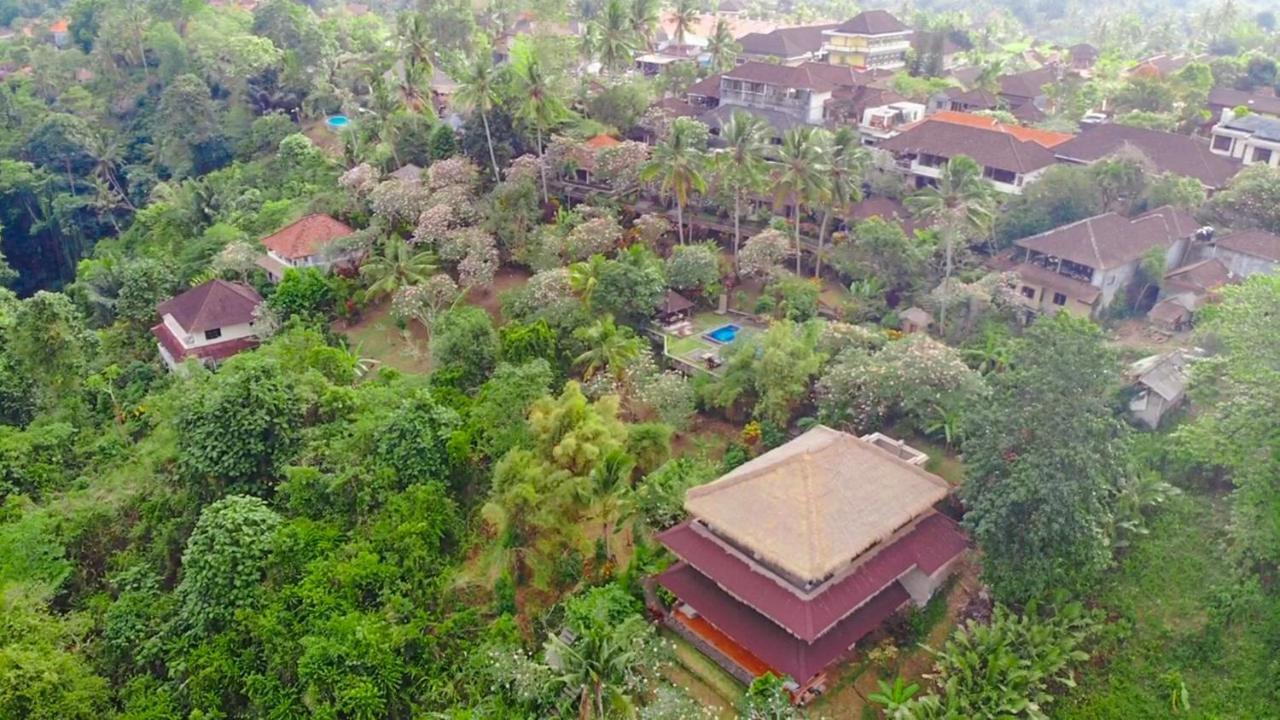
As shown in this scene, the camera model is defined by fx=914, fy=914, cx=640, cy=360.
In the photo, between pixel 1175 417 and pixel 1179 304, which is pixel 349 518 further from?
pixel 1179 304

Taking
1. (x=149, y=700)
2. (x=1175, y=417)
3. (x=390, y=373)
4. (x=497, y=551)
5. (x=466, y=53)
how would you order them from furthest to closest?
(x=466, y=53)
(x=390, y=373)
(x=1175, y=417)
(x=497, y=551)
(x=149, y=700)

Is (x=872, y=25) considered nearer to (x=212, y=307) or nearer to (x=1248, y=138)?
(x=1248, y=138)

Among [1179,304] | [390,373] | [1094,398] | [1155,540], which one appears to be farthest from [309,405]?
[1179,304]

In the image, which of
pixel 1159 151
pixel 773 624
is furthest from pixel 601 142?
pixel 773 624

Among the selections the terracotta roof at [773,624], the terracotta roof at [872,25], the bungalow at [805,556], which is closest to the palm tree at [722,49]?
the terracotta roof at [872,25]

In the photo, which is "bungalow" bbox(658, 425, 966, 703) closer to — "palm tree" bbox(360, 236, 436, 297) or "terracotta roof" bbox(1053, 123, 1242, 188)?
"palm tree" bbox(360, 236, 436, 297)

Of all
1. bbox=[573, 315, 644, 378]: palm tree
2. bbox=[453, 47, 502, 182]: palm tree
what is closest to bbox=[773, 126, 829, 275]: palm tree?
bbox=[573, 315, 644, 378]: palm tree
